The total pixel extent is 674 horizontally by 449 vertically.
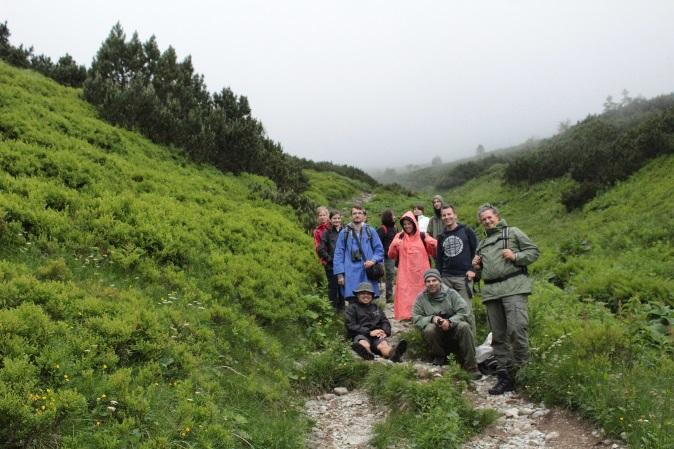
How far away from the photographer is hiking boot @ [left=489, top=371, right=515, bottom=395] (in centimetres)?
641

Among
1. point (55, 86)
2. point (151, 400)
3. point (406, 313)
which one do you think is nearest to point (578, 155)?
point (406, 313)

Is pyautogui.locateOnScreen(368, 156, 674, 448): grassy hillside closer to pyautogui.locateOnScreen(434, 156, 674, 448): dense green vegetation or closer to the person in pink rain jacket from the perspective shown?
pyautogui.locateOnScreen(434, 156, 674, 448): dense green vegetation

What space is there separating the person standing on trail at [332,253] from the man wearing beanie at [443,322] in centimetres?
280

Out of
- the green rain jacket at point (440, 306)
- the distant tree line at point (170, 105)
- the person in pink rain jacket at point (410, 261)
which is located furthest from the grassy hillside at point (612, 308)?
the distant tree line at point (170, 105)

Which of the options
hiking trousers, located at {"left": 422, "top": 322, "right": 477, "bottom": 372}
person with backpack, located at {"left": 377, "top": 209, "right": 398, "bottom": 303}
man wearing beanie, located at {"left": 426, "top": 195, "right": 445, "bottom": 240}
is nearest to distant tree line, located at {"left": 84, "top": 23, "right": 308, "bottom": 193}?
person with backpack, located at {"left": 377, "top": 209, "right": 398, "bottom": 303}

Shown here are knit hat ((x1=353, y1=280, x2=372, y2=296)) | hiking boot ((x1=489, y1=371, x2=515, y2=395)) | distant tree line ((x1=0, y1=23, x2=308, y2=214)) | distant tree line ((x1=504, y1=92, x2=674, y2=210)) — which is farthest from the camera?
distant tree line ((x1=504, y1=92, x2=674, y2=210))

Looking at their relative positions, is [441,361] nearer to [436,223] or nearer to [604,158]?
[436,223]

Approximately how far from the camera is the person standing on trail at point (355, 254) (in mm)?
9391

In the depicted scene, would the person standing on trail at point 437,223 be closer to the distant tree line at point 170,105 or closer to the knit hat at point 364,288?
the knit hat at point 364,288

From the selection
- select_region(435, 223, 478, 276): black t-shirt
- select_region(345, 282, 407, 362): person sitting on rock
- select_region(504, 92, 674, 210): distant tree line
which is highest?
select_region(504, 92, 674, 210): distant tree line

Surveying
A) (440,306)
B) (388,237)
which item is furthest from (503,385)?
(388,237)

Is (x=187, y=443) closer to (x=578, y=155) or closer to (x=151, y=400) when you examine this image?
(x=151, y=400)

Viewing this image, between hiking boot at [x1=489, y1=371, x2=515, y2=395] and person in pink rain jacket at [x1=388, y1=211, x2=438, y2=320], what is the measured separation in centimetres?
305

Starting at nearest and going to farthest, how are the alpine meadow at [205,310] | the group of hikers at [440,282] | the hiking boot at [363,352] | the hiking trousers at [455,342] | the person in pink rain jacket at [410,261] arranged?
the alpine meadow at [205,310] → the group of hikers at [440,282] → the hiking trousers at [455,342] → the hiking boot at [363,352] → the person in pink rain jacket at [410,261]
